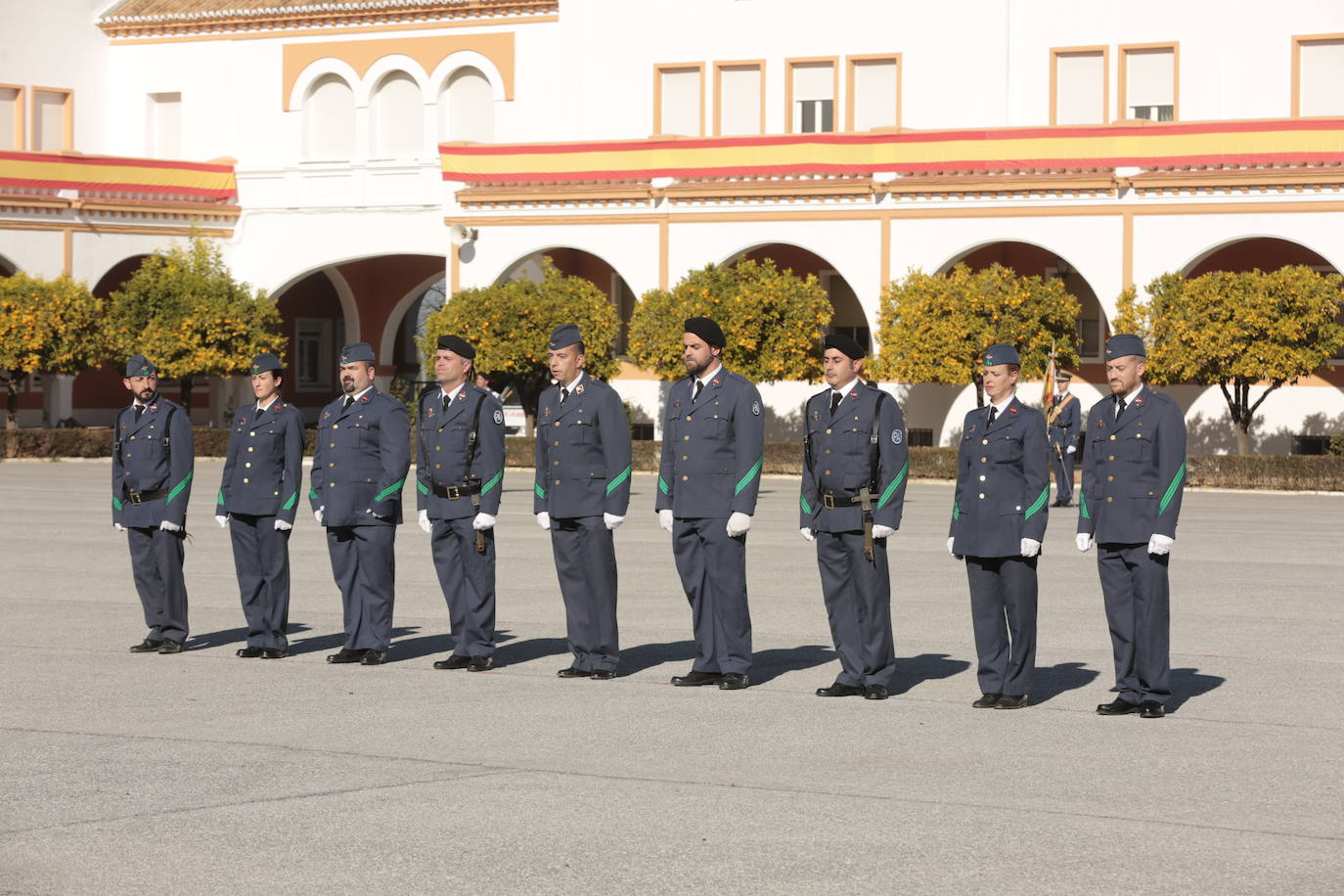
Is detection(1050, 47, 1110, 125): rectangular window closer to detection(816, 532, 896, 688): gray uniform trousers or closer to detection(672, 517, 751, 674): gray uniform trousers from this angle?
detection(672, 517, 751, 674): gray uniform trousers

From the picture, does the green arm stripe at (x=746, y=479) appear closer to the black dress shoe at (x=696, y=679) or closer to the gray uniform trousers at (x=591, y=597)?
the gray uniform trousers at (x=591, y=597)

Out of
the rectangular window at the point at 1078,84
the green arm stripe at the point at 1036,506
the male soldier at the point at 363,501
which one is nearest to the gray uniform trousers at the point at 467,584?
the male soldier at the point at 363,501

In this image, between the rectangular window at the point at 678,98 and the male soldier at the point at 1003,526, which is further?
the rectangular window at the point at 678,98

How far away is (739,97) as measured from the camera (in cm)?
4391

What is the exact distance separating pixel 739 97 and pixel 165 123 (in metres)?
15.2

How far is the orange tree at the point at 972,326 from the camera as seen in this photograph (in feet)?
117

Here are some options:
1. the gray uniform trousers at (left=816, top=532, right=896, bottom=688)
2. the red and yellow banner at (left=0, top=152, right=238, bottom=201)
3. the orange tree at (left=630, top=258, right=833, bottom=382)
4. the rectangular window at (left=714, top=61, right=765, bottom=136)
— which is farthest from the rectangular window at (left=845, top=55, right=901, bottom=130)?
the gray uniform trousers at (left=816, top=532, right=896, bottom=688)

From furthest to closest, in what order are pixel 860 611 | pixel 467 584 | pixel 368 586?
pixel 368 586, pixel 467 584, pixel 860 611

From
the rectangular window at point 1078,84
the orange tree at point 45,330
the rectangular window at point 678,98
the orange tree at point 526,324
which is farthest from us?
the rectangular window at point 678,98

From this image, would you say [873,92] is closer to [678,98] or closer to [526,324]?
[678,98]

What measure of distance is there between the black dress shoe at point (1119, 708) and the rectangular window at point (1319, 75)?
103 feet

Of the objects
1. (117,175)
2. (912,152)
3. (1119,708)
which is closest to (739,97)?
(912,152)

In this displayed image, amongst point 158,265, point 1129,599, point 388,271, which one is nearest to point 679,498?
point 1129,599

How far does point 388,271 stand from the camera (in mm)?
51031
